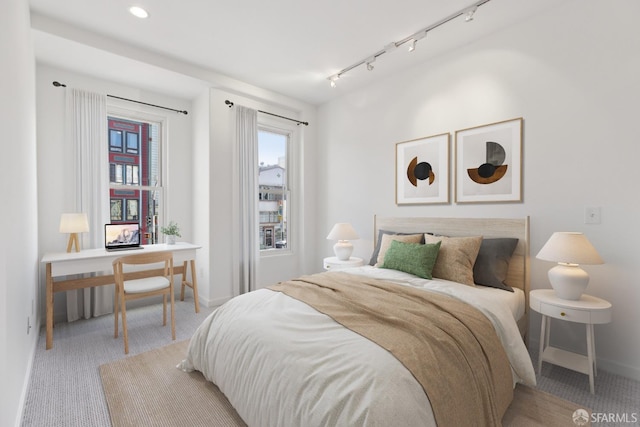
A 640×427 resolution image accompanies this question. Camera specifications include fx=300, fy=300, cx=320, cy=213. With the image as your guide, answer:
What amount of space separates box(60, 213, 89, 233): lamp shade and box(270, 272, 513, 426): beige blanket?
228cm

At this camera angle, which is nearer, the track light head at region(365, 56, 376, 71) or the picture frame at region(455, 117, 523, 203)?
the picture frame at region(455, 117, 523, 203)

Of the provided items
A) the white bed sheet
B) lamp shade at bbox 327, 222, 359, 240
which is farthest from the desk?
lamp shade at bbox 327, 222, 359, 240

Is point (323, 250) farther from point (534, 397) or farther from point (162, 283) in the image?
point (534, 397)

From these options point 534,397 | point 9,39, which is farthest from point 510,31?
point 9,39

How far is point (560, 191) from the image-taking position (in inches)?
95.3

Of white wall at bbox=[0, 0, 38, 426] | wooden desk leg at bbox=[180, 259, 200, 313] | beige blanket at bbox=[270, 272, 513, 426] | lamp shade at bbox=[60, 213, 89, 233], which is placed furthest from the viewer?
wooden desk leg at bbox=[180, 259, 200, 313]

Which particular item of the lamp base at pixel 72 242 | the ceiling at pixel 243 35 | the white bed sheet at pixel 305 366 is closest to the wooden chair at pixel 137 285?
the lamp base at pixel 72 242

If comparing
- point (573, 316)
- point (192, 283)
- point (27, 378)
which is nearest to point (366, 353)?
point (573, 316)

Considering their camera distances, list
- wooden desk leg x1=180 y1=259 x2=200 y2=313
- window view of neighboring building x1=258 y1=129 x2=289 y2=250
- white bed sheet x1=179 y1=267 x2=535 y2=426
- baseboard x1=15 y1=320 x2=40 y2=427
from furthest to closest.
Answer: window view of neighboring building x1=258 y1=129 x2=289 y2=250, wooden desk leg x1=180 y1=259 x2=200 y2=313, baseboard x1=15 y1=320 x2=40 y2=427, white bed sheet x1=179 y1=267 x2=535 y2=426

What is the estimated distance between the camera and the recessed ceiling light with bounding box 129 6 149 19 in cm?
241

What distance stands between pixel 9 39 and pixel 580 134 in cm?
373

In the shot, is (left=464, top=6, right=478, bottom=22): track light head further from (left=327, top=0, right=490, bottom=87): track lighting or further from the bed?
the bed

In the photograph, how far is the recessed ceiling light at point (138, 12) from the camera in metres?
2.41

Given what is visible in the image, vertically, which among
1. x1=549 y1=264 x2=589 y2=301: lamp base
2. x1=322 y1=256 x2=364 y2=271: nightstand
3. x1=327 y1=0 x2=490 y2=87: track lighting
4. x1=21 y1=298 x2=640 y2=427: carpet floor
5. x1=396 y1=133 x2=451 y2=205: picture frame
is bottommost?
x1=21 y1=298 x2=640 y2=427: carpet floor
